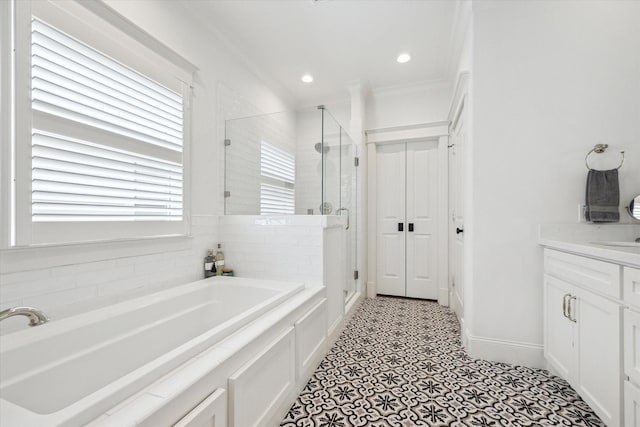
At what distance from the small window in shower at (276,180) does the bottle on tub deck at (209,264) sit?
544 mm

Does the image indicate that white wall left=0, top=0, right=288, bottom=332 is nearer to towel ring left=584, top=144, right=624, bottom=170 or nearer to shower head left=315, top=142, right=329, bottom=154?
shower head left=315, top=142, right=329, bottom=154

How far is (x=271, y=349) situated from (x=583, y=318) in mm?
1640

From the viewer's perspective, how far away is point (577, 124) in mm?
1877

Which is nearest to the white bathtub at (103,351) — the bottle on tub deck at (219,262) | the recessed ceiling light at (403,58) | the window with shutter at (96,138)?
the bottle on tub deck at (219,262)

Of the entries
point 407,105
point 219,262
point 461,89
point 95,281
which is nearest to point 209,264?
point 219,262

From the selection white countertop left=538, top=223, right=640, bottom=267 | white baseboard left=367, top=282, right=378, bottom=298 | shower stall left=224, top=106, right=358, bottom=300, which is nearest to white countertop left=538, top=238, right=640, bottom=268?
white countertop left=538, top=223, right=640, bottom=267

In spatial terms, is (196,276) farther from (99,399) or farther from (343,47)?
(343,47)

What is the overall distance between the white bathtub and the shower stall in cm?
81

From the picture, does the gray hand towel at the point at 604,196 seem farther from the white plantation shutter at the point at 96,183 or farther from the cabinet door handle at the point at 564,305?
the white plantation shutter at the point at 96,183

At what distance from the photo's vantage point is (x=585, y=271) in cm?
147

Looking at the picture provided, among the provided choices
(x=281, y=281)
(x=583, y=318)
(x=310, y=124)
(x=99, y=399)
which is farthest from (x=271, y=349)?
(x=310, y=124)

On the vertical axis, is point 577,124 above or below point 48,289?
above

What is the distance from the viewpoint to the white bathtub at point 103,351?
77 centimetres

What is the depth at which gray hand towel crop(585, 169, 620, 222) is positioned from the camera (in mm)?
1741
